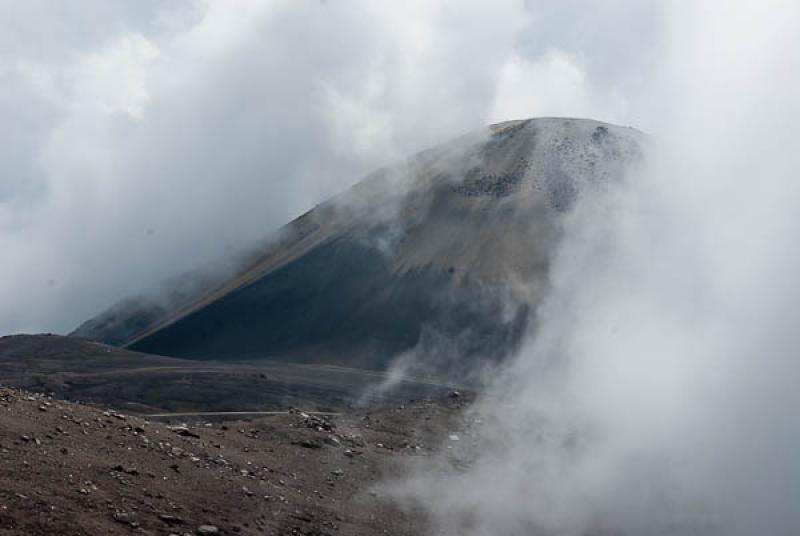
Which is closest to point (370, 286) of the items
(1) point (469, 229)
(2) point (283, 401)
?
(1) point (469, 229)

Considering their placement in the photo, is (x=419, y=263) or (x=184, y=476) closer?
(x=184, y=476)

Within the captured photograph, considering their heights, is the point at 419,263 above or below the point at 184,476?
above

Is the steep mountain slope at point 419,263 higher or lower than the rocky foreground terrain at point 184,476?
higher

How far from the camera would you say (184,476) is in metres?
32.7

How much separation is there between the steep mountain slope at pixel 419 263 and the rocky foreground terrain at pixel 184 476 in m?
79.6

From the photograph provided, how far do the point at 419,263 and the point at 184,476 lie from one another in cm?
12424

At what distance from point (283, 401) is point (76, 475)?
65941 mm

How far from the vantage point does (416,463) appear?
42031 mm

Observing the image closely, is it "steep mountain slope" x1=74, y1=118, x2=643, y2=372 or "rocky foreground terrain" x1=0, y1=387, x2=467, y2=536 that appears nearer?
"rocky foreground terrain" x1=0, y1=387, x2=467, y2=536

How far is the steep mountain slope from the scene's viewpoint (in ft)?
461

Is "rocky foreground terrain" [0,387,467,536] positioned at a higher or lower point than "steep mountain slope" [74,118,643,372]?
lower

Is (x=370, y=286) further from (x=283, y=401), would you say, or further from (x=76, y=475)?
(x=76, y=475)

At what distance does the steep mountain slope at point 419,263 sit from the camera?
461ft

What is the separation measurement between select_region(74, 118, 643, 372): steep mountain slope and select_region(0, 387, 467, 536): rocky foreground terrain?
79.6 m
